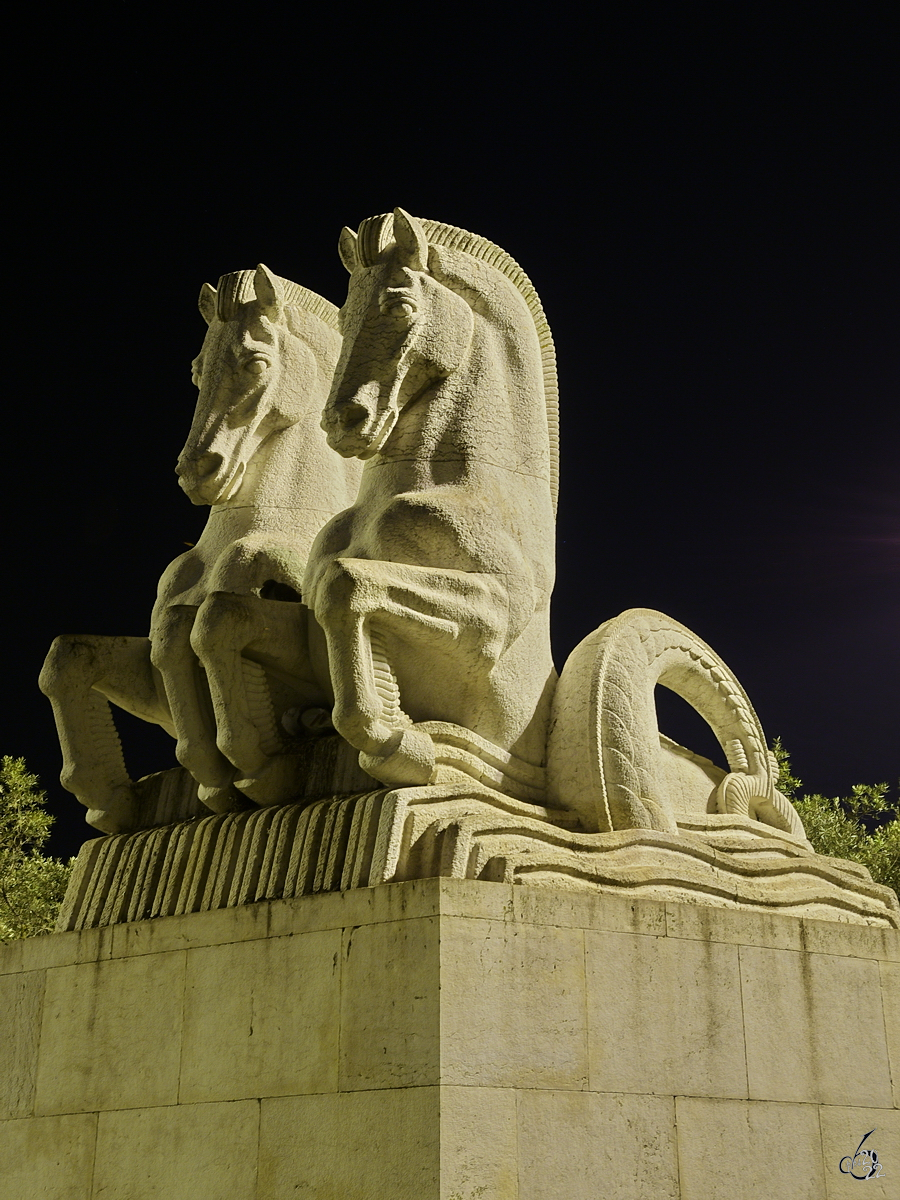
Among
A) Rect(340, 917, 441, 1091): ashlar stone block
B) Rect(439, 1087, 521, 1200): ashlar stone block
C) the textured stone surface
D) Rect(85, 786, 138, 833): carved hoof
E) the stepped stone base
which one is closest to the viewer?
Rect(439, 1087, 521, 1200): ashlar stone block

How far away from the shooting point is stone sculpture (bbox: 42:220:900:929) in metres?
5.31

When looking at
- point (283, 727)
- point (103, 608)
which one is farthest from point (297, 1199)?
point (103, 608)

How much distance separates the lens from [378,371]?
587 cm

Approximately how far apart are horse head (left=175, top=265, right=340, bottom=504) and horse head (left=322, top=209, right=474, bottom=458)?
0.78 metres

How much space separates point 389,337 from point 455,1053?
2.95 m

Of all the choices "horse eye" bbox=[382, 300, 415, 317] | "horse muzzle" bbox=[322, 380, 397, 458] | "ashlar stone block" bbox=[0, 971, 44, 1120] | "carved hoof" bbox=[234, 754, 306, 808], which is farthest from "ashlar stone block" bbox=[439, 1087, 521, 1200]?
"horse eye" bbox=[382, 300, 415, 317]

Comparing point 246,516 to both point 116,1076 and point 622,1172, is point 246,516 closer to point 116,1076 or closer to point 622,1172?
point 116,1076

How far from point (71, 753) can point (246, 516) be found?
1408 mm

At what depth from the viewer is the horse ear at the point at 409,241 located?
6.00 metres

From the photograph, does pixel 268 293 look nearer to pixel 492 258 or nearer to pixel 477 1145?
pixel 492 258

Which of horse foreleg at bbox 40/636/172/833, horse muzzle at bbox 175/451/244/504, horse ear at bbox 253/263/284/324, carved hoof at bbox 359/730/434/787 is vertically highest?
horse ear at bbox 253/263/284/324

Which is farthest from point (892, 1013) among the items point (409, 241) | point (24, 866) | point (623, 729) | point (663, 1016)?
point (24, 866)

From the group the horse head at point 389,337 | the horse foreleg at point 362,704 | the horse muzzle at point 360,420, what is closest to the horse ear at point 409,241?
the horse head at point 389,337

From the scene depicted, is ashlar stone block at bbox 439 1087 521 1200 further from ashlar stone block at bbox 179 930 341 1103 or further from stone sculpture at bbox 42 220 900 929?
stone sculpture at bbox 42 220 900 929
